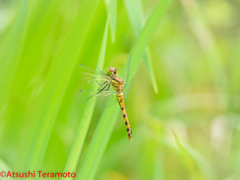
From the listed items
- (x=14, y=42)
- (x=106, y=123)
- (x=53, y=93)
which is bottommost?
(x=106, y=123)

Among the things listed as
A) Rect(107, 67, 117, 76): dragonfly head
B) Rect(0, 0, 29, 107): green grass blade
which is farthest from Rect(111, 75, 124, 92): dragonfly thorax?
Rect(0, 0, 29, 107): green grass blade

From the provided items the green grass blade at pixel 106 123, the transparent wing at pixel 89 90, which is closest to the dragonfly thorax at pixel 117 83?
the transparent wing at pixel 89 90

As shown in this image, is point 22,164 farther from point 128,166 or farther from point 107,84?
point 128,166

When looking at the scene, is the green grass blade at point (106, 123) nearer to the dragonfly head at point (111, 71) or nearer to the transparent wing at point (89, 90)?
the transparent wing at point (89, 90)

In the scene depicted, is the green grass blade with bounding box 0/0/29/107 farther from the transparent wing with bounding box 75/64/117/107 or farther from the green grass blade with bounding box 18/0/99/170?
the transparent wing with bounding box 75/64/117/107

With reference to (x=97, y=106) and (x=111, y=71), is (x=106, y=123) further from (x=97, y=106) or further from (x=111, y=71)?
(x=111, y=71)

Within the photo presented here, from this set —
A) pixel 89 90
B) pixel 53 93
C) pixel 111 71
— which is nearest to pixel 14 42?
pixel 53 93

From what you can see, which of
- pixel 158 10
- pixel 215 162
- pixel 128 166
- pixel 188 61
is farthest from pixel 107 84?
pixel 188 61

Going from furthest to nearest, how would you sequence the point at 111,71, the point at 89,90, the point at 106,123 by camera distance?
the point at 111,71 → the point at 89,90 → the point at 106,123
